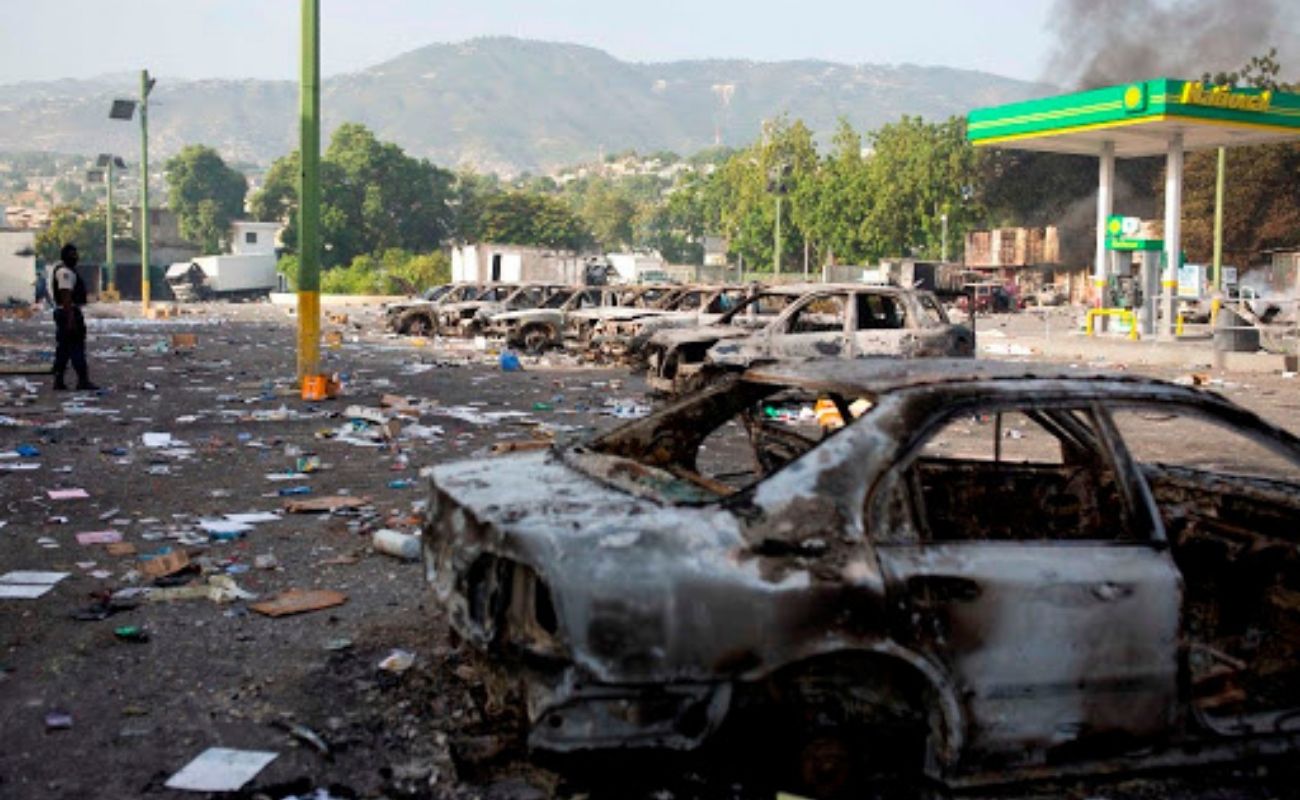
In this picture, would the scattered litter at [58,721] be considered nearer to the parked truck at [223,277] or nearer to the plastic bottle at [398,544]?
the plastic bottle at [398,544]

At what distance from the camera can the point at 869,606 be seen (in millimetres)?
3434

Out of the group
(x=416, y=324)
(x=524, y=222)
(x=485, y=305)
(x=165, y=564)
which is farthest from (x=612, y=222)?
(x=165, y=564)

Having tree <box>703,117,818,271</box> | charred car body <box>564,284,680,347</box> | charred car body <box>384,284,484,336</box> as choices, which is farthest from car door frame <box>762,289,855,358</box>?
tree <box>703,117,818,271</box>

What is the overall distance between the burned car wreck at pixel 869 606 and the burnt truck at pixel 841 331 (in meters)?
9.73

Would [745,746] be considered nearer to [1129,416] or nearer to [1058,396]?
[1058,396]

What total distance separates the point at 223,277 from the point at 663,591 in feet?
218

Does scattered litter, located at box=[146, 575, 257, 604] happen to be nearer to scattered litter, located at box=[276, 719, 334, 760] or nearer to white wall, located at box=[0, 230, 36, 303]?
scattered litter, located at box=[276, 719, 334, 760]

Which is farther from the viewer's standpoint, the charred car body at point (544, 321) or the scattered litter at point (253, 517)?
the charred car body at point (544, 321)

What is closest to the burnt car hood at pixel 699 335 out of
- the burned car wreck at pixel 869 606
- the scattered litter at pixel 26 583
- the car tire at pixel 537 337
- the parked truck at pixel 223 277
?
the scattered litter at pixel 26 583

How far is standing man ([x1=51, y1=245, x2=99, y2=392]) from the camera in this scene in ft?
46.6

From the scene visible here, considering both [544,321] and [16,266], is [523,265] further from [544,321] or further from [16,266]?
[544,321]

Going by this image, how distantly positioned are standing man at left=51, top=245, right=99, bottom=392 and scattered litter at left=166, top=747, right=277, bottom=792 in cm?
1120

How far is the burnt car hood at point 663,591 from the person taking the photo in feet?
10.8

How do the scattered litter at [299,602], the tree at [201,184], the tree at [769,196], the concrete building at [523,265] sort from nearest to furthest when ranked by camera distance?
the scattered litter at [299,602], the concrete building at [523,265], the tree at [769,196], the tree at [201,184]
